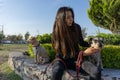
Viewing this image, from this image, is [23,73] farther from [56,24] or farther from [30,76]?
[56,24]

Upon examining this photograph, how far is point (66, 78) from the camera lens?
4.63 meters

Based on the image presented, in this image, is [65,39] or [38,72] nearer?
[65,39]

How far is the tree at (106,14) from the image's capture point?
753 inches

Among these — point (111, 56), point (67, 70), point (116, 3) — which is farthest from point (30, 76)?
point (116, 3)

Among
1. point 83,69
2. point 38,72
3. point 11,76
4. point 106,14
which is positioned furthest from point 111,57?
point 106,14

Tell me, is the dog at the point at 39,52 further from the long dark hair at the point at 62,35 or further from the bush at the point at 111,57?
the long dark hair at the point at 62,35

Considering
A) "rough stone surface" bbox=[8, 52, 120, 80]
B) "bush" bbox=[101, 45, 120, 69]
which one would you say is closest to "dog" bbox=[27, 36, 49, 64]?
"rough stone surface" bbox=[8, 52, 120, 80]

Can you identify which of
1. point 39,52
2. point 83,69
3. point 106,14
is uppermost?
point 106,14

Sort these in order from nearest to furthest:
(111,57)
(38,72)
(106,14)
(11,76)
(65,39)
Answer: (65,39)
(38,72)
(111,57)
(11,76)
(106,14)

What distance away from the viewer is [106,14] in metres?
19.9

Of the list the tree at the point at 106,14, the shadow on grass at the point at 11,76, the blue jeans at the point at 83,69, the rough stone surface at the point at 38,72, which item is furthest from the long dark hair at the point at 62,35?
the tree at the point at 106,14

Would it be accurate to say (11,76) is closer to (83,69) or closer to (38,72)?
(38,72)

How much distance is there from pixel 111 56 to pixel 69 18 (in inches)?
95.8

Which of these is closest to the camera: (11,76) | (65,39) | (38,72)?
(65,39)
